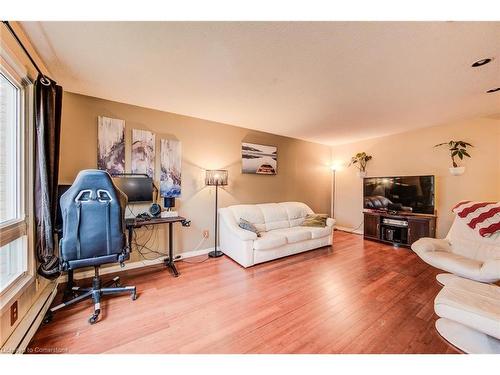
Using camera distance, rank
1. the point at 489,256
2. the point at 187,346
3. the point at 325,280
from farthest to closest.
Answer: the point at 325,280 → the point at 489,256 → the point at 187,346

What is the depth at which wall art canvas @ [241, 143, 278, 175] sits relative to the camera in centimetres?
381

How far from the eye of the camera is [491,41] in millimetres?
1491

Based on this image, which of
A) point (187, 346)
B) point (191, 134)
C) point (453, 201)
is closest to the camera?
point (187, 346)

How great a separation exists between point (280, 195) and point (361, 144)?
8.04 feet

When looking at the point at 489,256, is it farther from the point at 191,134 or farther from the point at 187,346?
the point at 191,134

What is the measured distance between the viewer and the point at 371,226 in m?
4.09

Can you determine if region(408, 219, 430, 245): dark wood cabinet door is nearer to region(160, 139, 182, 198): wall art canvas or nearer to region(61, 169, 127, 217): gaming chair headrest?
region(160, 139, 182, 198): wall art canvas

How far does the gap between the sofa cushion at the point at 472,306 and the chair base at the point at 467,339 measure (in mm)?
196

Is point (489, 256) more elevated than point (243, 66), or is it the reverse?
point (243, 66)

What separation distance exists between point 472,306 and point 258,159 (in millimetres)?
3285

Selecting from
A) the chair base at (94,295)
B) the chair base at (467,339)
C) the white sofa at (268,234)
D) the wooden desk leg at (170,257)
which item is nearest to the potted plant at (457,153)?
the white sofa at (268,234)

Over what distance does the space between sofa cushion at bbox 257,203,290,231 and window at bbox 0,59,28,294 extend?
9.67 ft

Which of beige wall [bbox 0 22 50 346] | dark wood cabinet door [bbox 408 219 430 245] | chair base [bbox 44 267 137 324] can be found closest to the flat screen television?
dark wood cabinet door [bbox 408 219 430 245]
